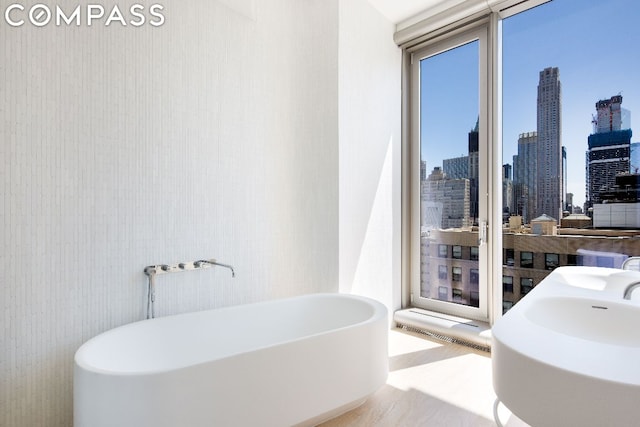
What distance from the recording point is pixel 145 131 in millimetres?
1941

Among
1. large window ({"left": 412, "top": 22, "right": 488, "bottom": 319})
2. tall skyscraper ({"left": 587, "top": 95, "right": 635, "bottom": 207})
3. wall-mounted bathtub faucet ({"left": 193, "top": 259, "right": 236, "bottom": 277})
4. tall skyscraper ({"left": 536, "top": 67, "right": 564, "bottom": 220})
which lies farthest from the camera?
large window ({"left": 412, "top": 22, "right": 488, "bottom": 319})

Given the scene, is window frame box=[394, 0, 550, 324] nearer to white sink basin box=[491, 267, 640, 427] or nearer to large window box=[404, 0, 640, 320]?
large window box=[404, 0, 640, 320]

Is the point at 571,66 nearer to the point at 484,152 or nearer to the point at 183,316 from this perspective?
the point at 484,152

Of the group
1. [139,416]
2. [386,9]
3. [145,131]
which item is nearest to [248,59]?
[145,131]

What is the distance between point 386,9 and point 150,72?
7.38 ft

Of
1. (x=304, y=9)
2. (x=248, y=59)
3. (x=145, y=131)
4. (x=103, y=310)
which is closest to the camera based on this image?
(x=103, y=310)

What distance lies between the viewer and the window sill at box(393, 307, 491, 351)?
2.79 metres

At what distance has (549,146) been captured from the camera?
2658 millimetres

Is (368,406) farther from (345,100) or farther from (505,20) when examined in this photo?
(505,20)

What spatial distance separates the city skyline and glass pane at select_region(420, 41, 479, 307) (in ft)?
0.17

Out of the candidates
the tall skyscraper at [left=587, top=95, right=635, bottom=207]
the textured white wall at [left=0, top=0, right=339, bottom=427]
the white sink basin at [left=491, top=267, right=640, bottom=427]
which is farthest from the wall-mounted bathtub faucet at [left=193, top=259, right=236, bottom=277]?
the tall skyscraper at [left=587, top=95, right=635, bottom=207]

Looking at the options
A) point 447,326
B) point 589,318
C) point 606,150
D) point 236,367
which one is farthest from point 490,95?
point 236,367

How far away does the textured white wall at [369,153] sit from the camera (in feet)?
9.48

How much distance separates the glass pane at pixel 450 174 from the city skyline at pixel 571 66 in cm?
5
